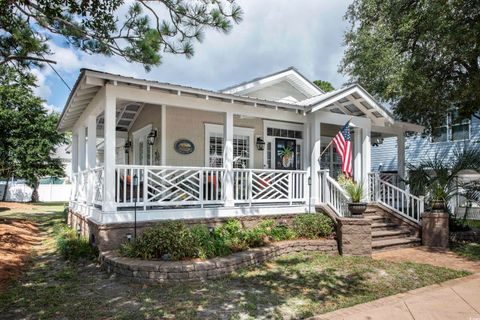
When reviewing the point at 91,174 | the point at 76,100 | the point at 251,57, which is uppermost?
the point at 251,57

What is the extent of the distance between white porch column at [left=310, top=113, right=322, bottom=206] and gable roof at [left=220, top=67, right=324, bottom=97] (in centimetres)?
280

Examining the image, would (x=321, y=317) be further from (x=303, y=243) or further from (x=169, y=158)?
(x=169, y=158)

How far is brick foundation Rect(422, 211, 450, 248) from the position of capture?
948 centimetres

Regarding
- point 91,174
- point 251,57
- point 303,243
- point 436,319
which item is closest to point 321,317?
point 436,319

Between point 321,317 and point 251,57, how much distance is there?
50.6 feet

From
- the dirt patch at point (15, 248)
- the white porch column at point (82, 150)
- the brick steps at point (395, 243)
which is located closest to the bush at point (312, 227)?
the brick steps at point (395, 243)

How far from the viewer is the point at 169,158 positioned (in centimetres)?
1045

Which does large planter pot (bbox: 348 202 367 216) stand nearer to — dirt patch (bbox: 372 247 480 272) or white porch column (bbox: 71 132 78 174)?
dirt patch (bbox: 372 247 480 272)

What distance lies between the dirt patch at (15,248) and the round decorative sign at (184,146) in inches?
184

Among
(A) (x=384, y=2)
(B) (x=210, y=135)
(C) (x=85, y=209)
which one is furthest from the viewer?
(A) (x=384, y=2)

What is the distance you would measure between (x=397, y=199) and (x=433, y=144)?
1024 centimetres

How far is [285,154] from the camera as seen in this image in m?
→ 12.5

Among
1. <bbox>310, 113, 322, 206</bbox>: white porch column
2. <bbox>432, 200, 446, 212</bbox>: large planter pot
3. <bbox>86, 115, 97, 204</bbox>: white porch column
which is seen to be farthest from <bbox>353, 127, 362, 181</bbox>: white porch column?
<bbox>86, 115, 97, 204</bbox>: white porch column

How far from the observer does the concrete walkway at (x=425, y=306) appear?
4645mm
